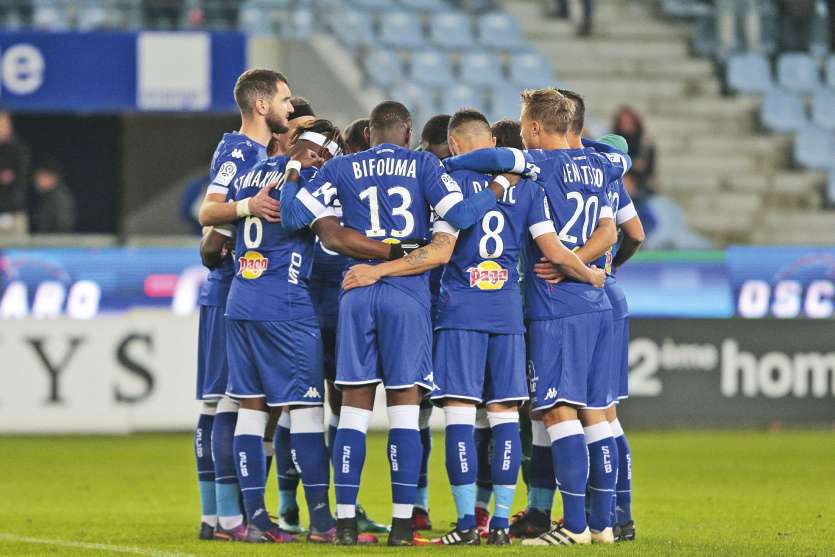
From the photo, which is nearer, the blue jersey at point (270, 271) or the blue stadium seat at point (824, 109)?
the blue jersey at point (270, 271)

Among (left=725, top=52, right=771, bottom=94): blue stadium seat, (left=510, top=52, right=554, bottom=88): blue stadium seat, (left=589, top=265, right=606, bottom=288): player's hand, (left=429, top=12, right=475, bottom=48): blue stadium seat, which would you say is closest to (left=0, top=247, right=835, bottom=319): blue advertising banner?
(left=510, top=52, right=554, bottom=88): blue stadium seat

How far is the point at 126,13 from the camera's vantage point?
739 inches

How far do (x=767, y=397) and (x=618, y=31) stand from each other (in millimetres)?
A: 8468

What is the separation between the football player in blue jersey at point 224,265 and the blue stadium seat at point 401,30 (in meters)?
12.2

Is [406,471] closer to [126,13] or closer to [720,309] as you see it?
[720,309]

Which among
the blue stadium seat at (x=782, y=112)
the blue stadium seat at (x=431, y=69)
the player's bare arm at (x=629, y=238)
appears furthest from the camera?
the blue stadium seat at (x=782, y=112)

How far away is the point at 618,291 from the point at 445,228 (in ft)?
→ 3.83

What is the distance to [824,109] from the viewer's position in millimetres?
21734

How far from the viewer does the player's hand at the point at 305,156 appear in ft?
26.6

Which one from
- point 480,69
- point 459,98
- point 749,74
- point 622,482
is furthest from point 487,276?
point 749,74

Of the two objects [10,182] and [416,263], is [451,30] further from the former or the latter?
[416,263]

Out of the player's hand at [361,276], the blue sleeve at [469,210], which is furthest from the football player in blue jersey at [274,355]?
the blue sleeve at [469,210]

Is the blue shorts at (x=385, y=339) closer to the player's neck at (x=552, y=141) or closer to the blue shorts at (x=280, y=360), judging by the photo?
the blue shorts at (x=280, y=360)

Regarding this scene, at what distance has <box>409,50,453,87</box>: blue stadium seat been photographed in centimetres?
2019
